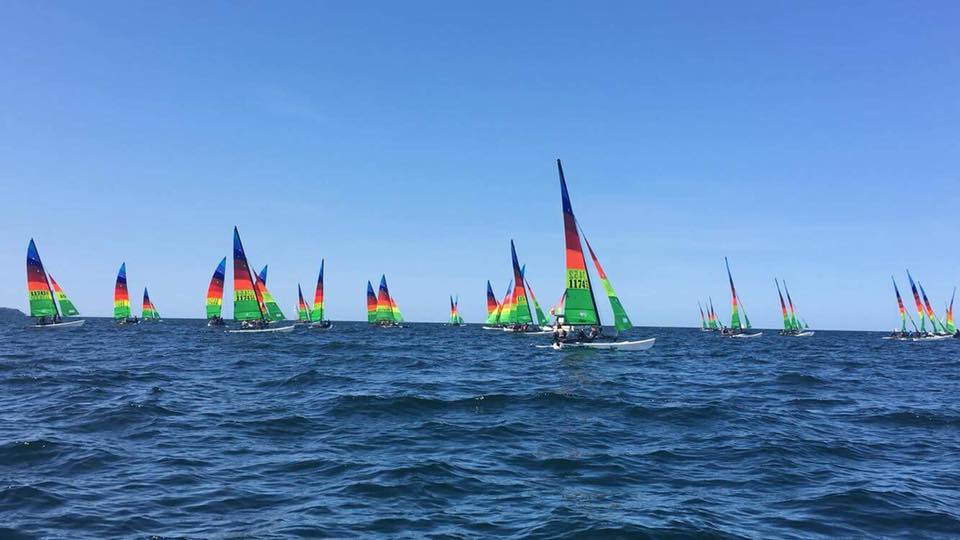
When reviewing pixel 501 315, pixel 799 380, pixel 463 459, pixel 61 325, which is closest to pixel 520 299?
pixel 501 315

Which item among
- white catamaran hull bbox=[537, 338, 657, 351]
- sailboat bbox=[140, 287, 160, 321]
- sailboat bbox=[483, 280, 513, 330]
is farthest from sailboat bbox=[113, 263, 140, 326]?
white catamaran hull bbox=[537, 338, 657, 351]

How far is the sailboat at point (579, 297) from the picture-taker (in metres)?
40.1

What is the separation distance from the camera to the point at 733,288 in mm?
95625

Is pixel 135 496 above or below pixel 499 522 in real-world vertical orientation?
above

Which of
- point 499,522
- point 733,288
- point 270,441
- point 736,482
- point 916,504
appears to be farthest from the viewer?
point 733,288

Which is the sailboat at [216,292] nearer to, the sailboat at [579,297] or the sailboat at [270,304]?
the sailboat at [270,304]

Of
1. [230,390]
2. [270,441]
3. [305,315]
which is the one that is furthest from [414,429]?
[305,315]

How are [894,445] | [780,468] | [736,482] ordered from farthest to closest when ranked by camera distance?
[894,445] < [780,468] < [736,482]

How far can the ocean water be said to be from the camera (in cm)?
812

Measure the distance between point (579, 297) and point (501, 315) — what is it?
5865 centimetres

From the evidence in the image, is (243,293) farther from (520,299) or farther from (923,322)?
(923,322)

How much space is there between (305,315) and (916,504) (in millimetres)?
118126

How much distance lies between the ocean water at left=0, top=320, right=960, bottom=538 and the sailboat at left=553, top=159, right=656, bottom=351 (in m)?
16.7

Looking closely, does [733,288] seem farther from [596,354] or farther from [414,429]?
[414,429]
